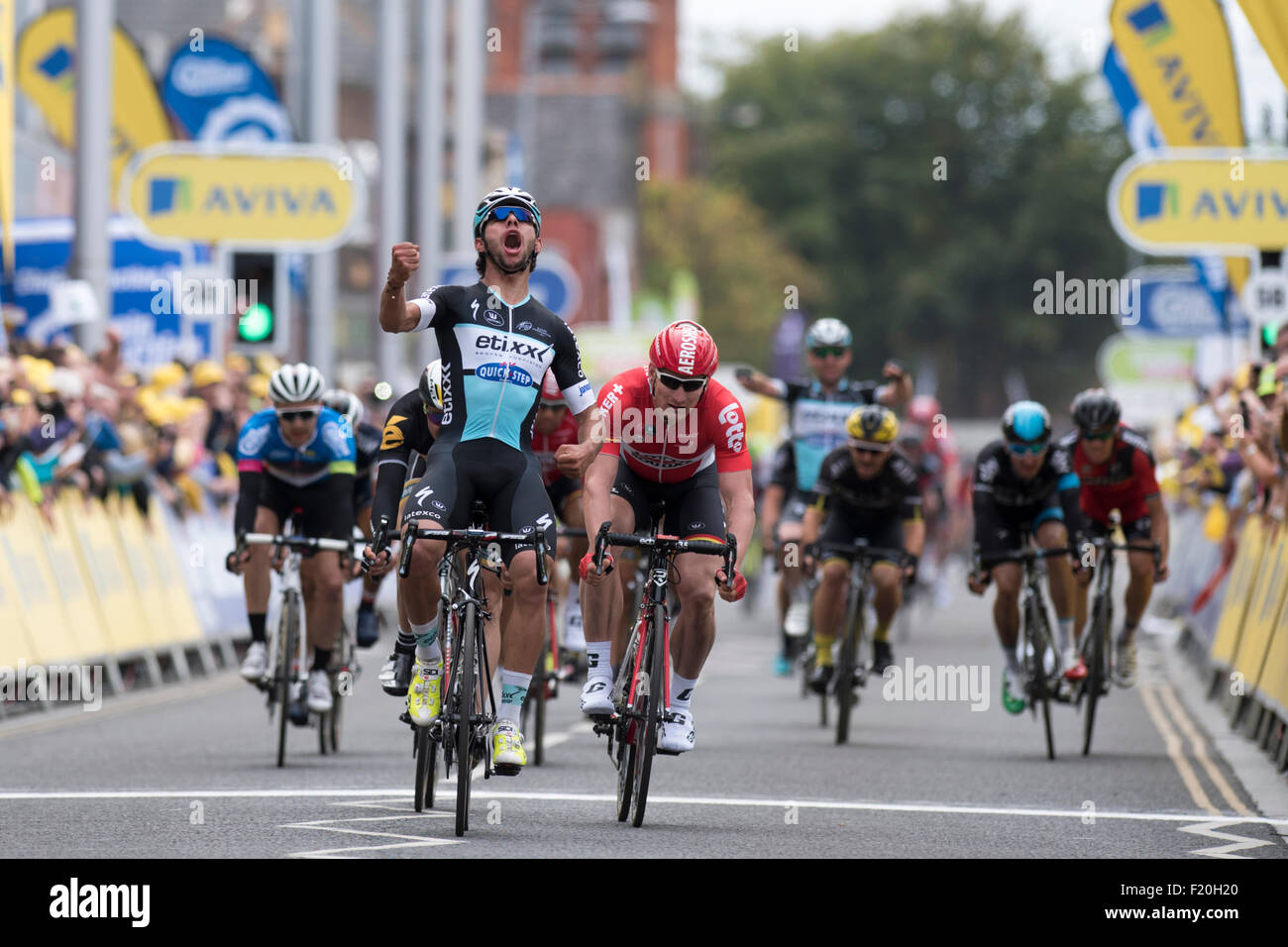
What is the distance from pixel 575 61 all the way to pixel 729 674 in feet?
418

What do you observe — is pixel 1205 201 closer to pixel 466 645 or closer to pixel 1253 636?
pixel 1253 636

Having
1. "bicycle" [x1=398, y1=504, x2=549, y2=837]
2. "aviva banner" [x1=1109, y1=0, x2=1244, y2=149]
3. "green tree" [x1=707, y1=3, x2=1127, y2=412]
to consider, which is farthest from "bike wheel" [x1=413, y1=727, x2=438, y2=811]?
"green tree" [x1=707, y1=3, x2=1127, y2=412]

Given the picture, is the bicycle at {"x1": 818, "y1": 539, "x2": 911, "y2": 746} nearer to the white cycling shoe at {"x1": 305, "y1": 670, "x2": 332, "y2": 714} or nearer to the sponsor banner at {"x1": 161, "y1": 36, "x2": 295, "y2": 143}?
the white cycling shoe at {"x1": 305, "y1": 670, "x2": 332, "y2": 714}

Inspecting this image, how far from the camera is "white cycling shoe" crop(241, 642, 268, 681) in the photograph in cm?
1358

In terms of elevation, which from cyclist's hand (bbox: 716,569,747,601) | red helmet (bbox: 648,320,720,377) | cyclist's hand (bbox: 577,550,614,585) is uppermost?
red helmet (bbox: 648,320,720,377)

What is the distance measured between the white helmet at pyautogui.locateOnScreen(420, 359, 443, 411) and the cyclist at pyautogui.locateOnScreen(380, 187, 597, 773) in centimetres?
12

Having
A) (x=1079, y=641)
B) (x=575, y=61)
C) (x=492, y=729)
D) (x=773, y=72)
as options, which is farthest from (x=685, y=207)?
(x=492, y=729)

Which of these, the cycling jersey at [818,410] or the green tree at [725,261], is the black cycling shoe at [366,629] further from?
the green tree at [725,261]

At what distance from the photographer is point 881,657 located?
15.5 m

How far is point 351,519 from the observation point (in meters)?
14.1

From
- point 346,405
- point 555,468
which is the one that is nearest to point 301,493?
point 346,405

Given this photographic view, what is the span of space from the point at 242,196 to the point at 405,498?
1461 cm

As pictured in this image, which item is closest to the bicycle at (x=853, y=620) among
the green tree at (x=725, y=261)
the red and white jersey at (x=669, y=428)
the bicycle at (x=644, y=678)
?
the red and white jersey at (x=669, y=428)

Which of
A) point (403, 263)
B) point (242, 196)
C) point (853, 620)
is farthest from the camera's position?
point (242, 196)
